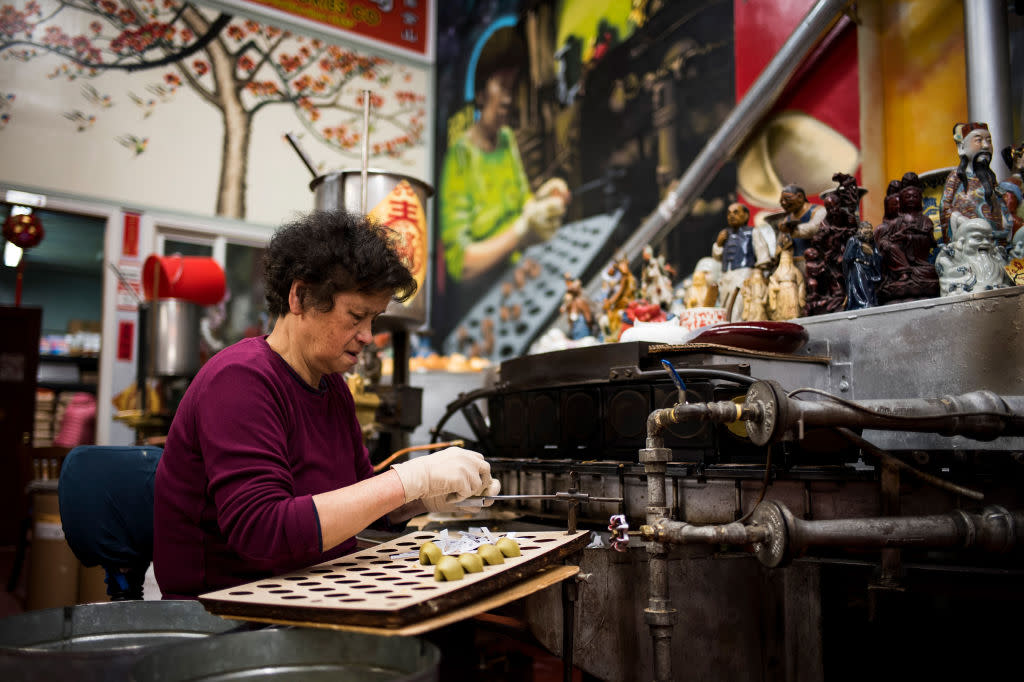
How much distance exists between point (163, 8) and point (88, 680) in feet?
25.3

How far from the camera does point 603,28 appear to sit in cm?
622

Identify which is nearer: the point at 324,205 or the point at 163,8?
the point at 324,205

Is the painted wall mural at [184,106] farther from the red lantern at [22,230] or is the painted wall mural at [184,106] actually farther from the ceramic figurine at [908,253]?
the ceramic figurine at [908,253]

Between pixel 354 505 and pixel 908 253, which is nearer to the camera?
pixel 354 505

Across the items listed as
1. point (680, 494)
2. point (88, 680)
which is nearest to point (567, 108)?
point (680, 494)

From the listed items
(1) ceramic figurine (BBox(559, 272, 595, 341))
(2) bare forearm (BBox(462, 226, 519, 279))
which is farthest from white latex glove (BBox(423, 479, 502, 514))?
(2) bare forearm (BBox(462, 226, 519, 279))

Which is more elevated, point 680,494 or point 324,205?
point 324,205

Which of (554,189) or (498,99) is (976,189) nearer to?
(554,189)

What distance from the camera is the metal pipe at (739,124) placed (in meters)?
4.14

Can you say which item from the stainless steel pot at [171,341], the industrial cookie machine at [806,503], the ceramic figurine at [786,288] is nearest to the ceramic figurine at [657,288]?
the ceramic figurine at [786,288]

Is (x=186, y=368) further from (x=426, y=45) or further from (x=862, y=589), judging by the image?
(x=426, y=45)

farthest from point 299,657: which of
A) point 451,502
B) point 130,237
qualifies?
point 130,237

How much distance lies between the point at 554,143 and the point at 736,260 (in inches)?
163

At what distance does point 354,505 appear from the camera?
4.28ft
